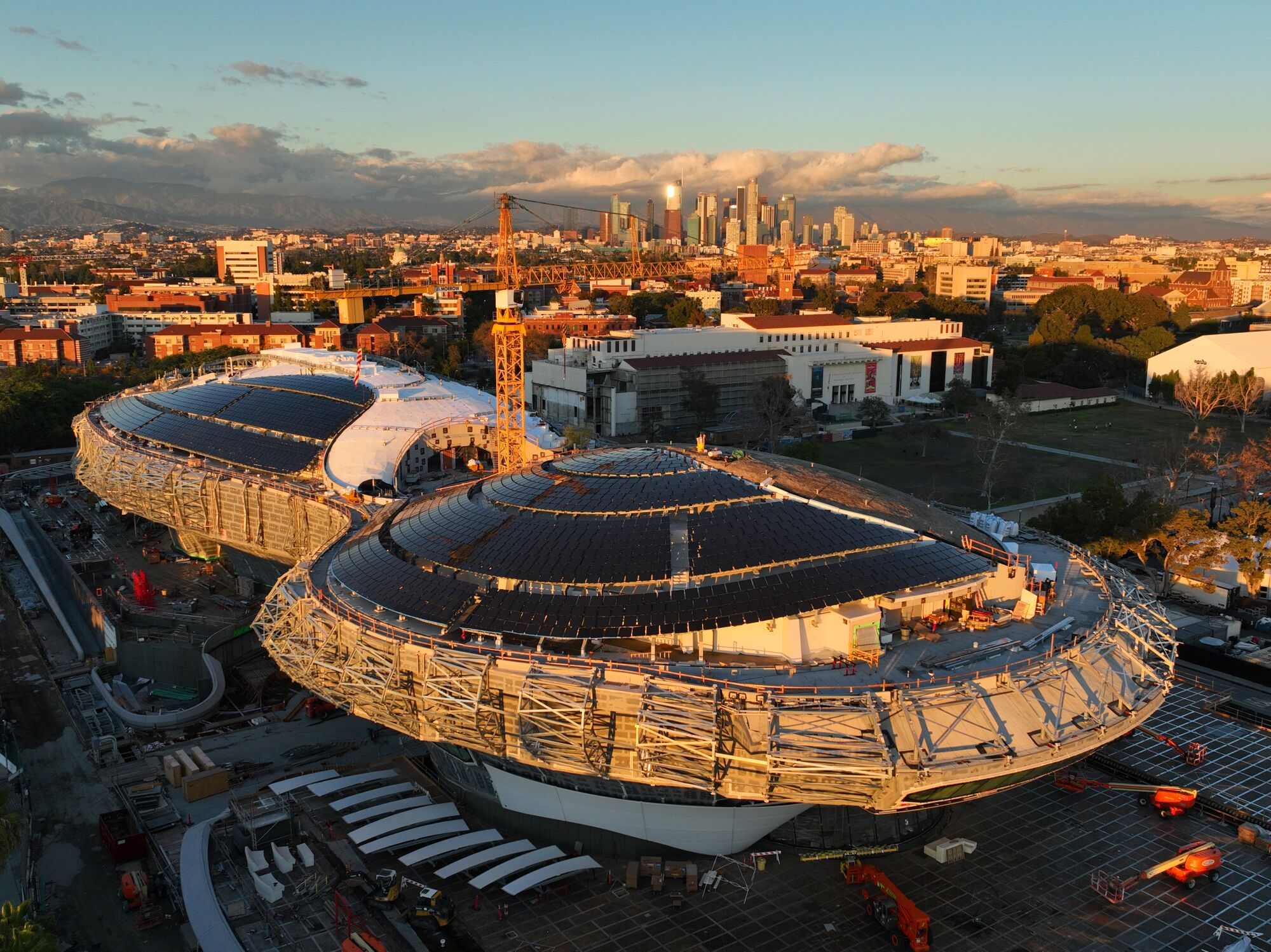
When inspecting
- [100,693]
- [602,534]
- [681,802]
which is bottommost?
[100,693]

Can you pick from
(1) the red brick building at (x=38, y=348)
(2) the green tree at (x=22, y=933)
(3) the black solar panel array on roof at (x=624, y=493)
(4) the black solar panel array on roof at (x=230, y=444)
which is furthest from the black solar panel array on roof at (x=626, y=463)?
(1) the red brick building at (x=38, y=348)

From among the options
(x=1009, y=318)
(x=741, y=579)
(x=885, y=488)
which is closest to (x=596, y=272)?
(x=1009, y=318)

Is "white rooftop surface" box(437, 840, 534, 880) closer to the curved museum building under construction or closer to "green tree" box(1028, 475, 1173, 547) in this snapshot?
the curved museum building under construction

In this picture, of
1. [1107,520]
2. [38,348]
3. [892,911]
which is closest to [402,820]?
[892,911]

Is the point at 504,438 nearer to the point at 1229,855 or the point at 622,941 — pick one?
the point at 622,941

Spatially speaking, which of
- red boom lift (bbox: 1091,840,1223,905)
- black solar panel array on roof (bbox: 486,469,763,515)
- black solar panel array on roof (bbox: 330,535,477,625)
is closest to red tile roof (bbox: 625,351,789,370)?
black solar panel array on roof (bbox: 486,469,763,515)

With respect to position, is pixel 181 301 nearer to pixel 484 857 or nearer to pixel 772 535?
pixel 772 535
